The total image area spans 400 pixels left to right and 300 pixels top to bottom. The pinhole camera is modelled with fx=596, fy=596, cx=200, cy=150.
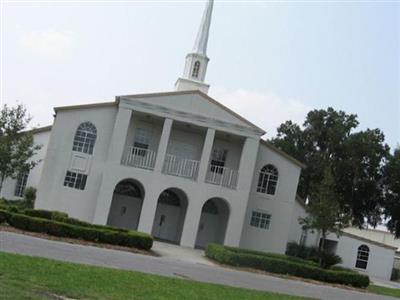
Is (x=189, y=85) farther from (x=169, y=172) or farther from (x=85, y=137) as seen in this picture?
(x=85, y=137)

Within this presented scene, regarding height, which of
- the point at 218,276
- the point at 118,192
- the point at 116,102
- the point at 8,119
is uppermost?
the point at 116,102

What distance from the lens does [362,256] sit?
46719 mm

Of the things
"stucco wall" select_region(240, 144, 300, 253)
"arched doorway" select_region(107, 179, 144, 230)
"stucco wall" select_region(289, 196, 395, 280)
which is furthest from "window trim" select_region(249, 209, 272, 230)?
"stucco wall" select_region(289, 196, 395, 280)

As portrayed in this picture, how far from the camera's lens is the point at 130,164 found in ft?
113

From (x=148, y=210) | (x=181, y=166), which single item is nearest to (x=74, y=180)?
(x=148, y=210)

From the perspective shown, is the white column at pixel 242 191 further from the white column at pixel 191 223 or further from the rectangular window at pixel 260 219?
the white column at pixel 191 223

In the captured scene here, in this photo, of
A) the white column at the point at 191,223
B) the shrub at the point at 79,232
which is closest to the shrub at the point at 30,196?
the white column at the point at 191,223

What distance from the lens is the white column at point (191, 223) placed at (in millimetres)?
34031

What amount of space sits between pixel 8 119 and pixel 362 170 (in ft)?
92.8

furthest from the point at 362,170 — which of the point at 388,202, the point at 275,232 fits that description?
the point at 275,232

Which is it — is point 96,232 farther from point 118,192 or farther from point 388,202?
point 388,202

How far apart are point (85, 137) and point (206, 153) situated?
7072 mm

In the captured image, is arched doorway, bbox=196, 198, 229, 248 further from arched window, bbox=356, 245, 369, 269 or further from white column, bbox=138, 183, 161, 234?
arched window, bbox=356, 245, 369, 269

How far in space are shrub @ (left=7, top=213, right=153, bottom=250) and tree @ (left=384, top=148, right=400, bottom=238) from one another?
89.7 ft
